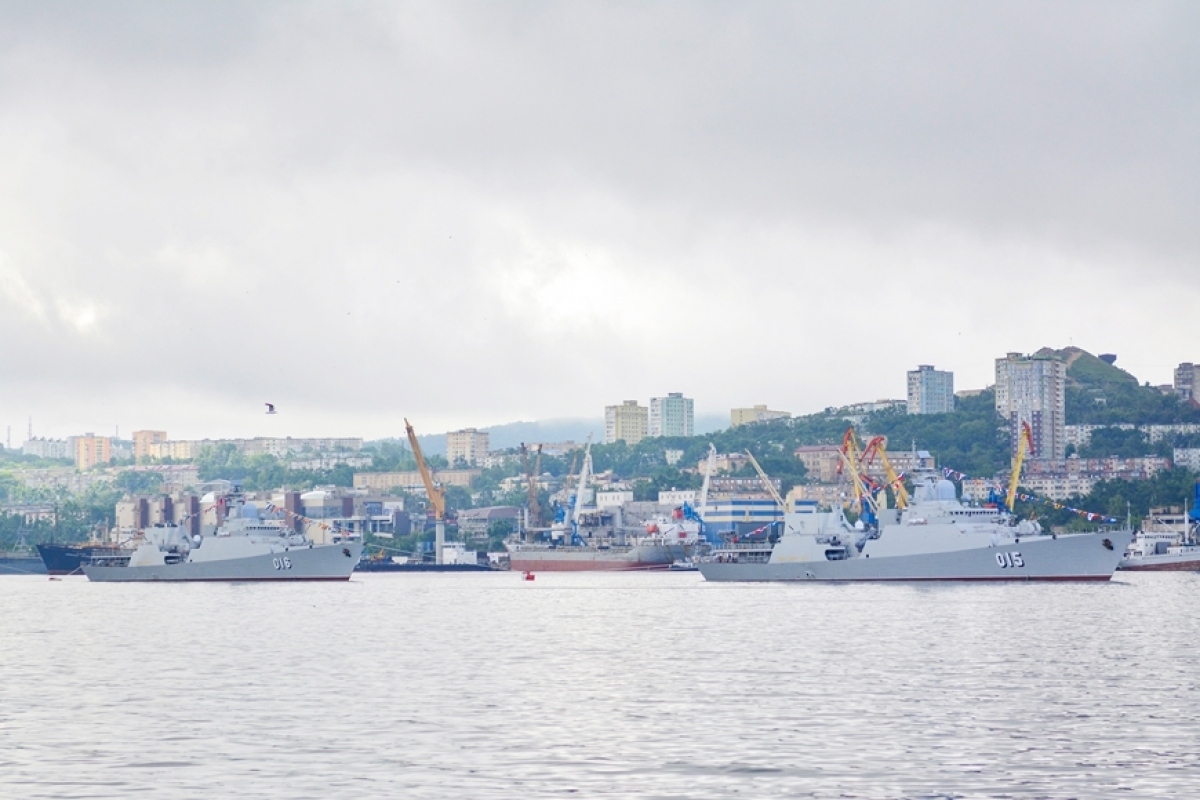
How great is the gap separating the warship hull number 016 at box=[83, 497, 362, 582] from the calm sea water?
202 feet

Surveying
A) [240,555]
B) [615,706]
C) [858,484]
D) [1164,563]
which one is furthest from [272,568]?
[615,706]

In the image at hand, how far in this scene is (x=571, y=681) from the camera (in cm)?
5069

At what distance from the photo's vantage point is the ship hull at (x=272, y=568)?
147 m

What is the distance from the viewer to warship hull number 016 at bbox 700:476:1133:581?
11775cm

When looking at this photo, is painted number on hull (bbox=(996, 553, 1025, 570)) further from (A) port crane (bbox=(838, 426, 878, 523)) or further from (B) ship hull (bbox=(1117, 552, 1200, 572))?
(B) ship hull (bbox=(1117, 552, 1200, 572))

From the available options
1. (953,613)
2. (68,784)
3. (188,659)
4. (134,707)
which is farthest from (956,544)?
(68,784)

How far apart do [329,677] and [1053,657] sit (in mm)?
23110

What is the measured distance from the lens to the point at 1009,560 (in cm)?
11762

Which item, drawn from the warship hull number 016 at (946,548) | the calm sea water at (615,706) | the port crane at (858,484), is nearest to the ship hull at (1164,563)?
the port crane at (858,484)

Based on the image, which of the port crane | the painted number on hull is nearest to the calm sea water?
the painted number on hull

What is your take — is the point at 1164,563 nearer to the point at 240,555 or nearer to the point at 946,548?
the point at 946,548

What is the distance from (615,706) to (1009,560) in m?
78.6

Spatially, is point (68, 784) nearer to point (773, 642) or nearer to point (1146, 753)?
point (1146, 753)

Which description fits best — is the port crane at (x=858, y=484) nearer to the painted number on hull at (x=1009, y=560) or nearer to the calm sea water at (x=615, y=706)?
the painted number on hull at (x=1009, y=560)
